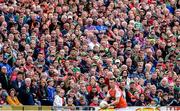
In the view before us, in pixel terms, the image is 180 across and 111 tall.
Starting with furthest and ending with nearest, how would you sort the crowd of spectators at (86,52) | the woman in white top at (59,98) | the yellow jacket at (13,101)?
the crowd of spectators at (86,52) < the woman in white top at (59,98) < the yellow jacket at (13,101)

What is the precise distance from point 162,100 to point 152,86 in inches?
23.3

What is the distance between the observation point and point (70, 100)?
28812 mm

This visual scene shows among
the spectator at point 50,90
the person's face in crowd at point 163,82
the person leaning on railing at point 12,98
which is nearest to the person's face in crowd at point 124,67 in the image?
the person's face in crowd at point 163,82

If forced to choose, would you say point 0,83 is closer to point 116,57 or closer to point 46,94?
point 46,94

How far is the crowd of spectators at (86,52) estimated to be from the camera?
29234mm

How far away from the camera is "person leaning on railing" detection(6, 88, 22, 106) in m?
28.2

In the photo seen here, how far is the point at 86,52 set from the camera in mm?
32031

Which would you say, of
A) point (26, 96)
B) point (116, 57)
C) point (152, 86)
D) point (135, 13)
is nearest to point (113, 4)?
point (135, 13)

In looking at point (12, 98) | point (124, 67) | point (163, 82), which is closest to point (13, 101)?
point (12, 98)

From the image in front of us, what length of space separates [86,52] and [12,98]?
4.58 metres

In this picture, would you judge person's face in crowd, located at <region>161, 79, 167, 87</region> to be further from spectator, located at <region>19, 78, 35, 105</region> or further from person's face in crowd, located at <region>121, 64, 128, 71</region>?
spectator, located at <region>19, 78, 35, 105</region>

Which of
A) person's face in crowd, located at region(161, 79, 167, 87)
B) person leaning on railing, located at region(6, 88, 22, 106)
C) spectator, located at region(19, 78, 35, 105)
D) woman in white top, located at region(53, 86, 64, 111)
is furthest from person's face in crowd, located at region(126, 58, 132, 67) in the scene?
person leaning on railing, located at region(6, 88, 22, 106)

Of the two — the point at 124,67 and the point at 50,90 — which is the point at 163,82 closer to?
the point at 124,67

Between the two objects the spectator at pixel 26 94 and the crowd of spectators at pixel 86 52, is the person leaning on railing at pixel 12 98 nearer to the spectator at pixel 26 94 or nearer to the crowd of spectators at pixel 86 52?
the crowd of spectators at pixel 86 52
